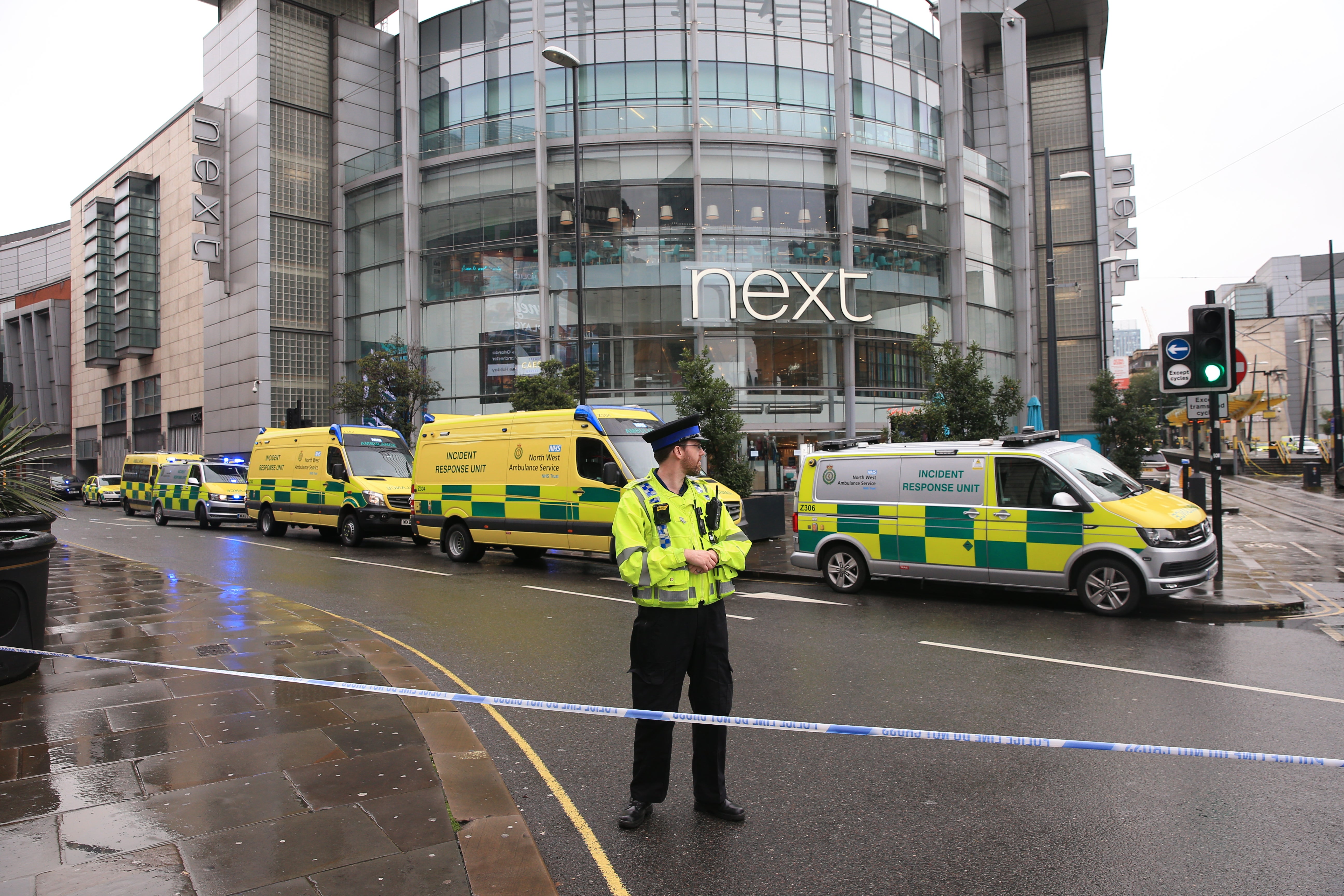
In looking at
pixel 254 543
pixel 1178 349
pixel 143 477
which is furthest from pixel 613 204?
pixel 1178 349

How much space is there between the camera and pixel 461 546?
14.7 meters

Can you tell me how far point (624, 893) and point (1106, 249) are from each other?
5062 centimetres

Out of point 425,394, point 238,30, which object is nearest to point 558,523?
point 425,394

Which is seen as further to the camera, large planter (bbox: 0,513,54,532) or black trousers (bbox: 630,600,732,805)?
large planter (bbox: 0,513,54,532)

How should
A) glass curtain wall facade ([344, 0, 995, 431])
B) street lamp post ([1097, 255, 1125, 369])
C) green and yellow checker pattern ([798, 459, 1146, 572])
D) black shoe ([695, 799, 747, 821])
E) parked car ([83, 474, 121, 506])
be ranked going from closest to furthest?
1. black shoe ([695, 799, 747, 821])
2. green and yellow checker pattern ([798, 459, 1146, 572])
3. glass curtain wall facade ([344, 0, 995, 431])
4. street lamp post ([1097, 255, 1125, 369])
5. parked car ([83, 474, 121, 506])

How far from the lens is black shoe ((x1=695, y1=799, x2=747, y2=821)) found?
12.4 ft

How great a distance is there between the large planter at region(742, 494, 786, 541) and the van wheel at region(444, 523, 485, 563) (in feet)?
15.7

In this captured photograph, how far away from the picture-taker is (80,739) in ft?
15.2

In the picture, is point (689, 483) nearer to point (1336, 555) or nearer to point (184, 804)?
point (184, 804)

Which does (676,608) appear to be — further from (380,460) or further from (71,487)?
(71,487)

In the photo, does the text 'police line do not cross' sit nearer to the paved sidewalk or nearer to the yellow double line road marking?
the yellow double line road marking

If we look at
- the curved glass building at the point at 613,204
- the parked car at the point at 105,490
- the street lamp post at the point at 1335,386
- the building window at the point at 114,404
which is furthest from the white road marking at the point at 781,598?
the building window at the point at 114,404

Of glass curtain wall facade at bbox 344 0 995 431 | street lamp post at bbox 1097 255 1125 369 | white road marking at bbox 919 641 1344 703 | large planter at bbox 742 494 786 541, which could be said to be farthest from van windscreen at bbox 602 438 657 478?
street lamp post at bbox 1097 255 1125 369

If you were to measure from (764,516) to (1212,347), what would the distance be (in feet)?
25.8
